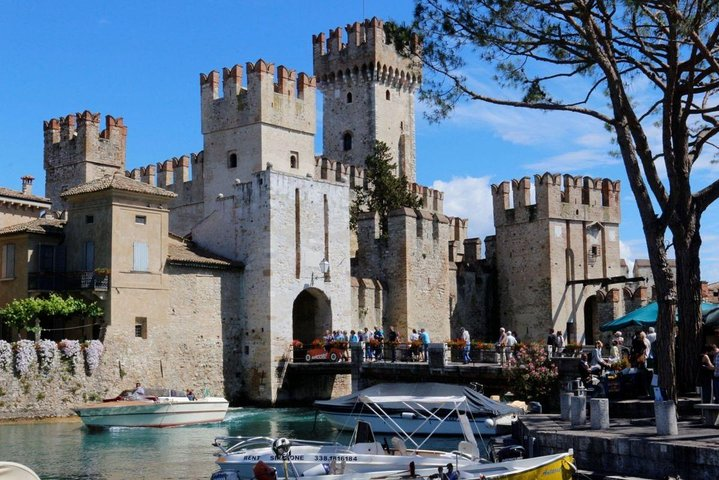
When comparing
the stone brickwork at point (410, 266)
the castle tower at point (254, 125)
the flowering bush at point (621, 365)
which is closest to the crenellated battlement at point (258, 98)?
the castle tower at point (254, 125)

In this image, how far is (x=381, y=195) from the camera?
A: 4634 centimetres

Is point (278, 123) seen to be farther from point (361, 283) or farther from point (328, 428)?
point (328, 428)

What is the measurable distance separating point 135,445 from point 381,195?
24.2m


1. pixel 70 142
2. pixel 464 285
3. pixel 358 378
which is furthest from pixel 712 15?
pixel 70 142

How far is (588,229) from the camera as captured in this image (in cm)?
4503

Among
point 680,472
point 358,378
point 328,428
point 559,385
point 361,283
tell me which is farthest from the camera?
point 361,283

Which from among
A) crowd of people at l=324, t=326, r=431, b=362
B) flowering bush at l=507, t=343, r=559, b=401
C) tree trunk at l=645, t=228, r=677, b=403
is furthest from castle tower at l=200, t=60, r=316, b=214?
tree trunk at l=645, t=228, r=677, b=403

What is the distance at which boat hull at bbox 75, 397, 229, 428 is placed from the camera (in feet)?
89.1

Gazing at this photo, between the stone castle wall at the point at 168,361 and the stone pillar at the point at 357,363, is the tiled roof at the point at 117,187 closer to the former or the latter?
the stone castle wall at the point at 168,361

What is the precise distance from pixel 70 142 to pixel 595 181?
24.1m

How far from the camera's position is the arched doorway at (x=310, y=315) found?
37094 millimetres

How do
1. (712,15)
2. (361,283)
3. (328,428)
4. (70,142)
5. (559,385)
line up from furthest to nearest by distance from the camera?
(70,142) → (361,283) → (328,428) → (559,385) → (712,15)

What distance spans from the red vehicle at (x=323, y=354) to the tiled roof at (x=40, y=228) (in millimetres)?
9545

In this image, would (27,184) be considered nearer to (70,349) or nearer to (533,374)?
(70,349)
